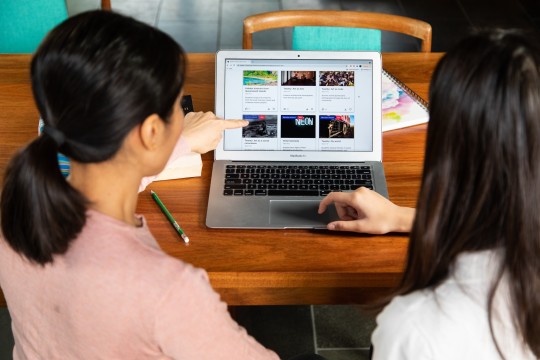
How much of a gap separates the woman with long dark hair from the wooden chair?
3.88ft

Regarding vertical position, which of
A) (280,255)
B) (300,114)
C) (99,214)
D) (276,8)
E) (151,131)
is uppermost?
(151,131)

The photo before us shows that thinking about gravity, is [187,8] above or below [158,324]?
below

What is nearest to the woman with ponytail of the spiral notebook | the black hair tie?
the black hair tie

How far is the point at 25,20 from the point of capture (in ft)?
7.42

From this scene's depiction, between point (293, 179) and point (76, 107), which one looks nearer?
point (76, 107)

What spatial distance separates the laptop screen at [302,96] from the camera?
5.19 ft

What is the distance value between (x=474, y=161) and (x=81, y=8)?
11.2 ft

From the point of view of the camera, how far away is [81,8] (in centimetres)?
392

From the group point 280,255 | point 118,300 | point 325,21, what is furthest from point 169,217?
point 325,21

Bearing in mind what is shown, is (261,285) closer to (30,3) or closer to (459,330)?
(459,330)

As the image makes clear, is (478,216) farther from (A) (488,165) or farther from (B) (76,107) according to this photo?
(B) (76,107)

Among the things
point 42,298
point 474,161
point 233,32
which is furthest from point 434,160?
point 233,32

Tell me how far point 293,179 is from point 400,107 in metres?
0.39

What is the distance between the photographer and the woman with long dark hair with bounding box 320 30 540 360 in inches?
34.3
